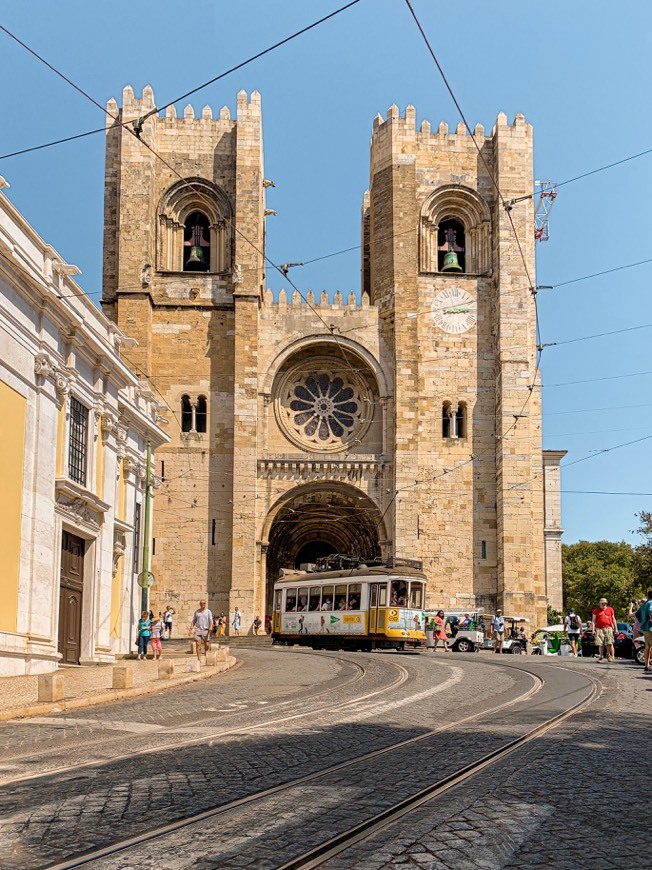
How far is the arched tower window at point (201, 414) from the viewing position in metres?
41.1

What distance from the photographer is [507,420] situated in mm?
40438

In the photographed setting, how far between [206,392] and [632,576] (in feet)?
133

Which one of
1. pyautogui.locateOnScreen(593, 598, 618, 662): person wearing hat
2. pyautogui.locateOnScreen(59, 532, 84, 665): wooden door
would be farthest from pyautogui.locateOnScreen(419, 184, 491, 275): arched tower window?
pyautogui.locateOnScreen(59, 532, 84, 665): wooden door

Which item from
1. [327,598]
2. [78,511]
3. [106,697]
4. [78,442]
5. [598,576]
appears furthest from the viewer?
[598,576]

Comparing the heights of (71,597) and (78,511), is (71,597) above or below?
below

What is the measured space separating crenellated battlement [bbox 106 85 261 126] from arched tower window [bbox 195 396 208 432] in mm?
10772

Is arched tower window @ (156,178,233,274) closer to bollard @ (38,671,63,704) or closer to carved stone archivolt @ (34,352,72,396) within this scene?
carved stone archivolt @ (34,352,72,396)

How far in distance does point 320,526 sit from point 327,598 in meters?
14.7

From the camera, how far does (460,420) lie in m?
42.0

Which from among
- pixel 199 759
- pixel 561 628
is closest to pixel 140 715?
pixel 199 759

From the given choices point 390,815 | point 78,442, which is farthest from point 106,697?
point 390,815

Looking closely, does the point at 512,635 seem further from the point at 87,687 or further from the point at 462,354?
the point at 87,687

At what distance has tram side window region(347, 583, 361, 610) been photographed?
2994 centimetres

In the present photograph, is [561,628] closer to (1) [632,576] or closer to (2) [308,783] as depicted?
(2) [308,783]
